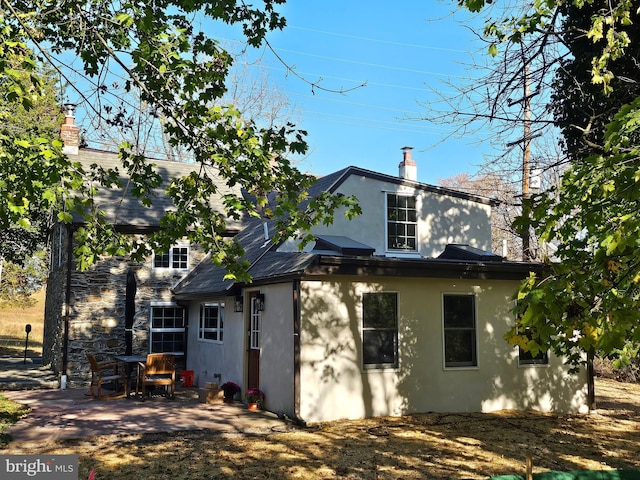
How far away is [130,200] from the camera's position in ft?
60.1

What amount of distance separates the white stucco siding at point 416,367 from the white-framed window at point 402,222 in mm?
3176

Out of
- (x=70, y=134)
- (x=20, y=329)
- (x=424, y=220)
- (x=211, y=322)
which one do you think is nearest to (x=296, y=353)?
(x=211, y=322)

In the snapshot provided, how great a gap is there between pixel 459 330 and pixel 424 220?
404 centimetres

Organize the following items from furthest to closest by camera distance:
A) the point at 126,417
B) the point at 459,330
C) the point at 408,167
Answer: the point at 408,167
the point at 459,330
the point at 126,417

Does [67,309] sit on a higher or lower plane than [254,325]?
higher

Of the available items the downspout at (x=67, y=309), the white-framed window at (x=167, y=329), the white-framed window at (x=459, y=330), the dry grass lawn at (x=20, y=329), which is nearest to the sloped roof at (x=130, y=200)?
the downspout at (x=67, y=309)

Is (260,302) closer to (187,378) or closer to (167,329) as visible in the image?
(187,378)

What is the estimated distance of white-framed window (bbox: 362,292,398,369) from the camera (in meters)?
11.3

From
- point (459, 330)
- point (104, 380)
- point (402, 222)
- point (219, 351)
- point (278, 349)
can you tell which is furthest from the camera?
point (402, 222)

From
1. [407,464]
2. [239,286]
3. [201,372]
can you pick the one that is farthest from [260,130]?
[201,372]

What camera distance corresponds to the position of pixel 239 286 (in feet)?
42.9

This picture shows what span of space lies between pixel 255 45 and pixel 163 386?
937 cm

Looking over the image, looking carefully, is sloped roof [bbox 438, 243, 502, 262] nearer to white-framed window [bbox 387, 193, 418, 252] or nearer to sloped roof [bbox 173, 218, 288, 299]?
white-framed window [bbox 387, 193, 418, 252]

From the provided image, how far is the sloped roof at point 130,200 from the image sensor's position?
56.4 feet
